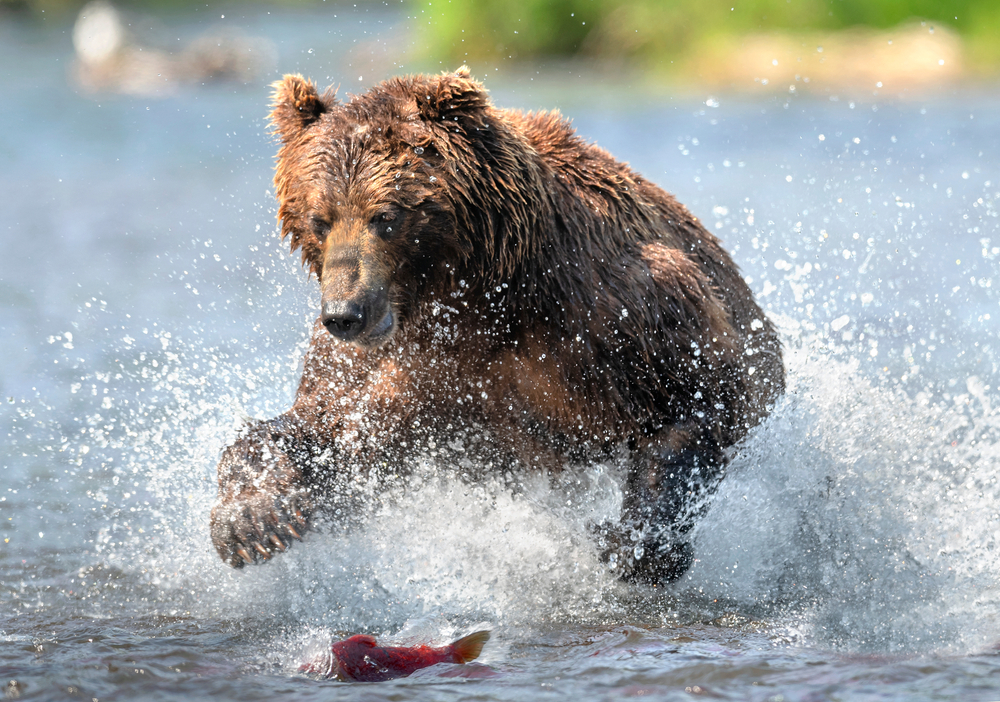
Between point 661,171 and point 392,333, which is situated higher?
point 661,171

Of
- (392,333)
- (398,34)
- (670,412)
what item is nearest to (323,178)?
(392,333)

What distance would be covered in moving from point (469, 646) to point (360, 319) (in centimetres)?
117

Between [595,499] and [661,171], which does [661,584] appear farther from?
[661,171]

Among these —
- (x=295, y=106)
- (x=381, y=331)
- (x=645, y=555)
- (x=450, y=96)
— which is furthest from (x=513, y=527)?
(x=295, y=106)

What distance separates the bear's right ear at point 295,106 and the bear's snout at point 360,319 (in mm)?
807

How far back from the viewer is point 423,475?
479cm

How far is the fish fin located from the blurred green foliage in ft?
58.3

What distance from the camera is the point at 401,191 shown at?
4195 millimetres

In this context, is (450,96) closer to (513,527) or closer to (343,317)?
(343,317)

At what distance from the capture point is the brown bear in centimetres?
424

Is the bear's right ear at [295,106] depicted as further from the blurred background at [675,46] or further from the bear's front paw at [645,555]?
the blurred background at [675,46]

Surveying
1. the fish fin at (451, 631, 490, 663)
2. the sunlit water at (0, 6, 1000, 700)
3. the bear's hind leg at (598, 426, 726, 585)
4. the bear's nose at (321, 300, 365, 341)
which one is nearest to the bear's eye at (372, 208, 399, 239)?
the bear's nose at (321, 300, 365, 341)

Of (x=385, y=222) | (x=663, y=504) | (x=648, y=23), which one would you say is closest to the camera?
(x=385, y=222)

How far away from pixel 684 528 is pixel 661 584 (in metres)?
0.24
